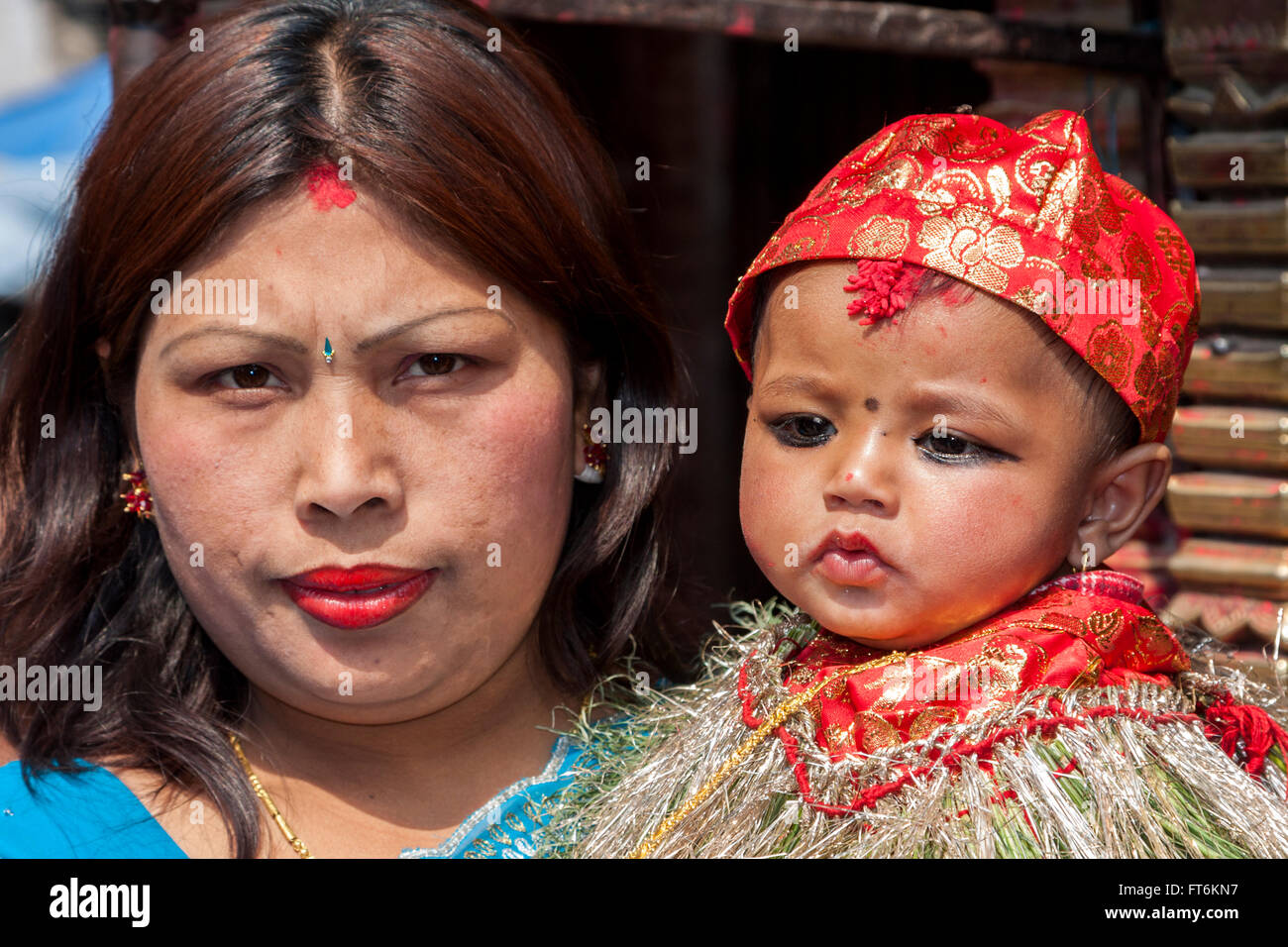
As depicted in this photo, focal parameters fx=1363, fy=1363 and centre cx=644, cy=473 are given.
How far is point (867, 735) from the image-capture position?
6.08ft

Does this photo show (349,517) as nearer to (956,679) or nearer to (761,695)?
(761,695)

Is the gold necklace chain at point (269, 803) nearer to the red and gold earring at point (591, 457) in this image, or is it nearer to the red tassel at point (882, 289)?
the red and gold earring at point (591, 457)

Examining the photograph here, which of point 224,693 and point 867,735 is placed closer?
point 867,735

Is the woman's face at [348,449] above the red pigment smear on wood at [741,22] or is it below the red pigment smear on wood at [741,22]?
below

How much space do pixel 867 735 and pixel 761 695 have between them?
206 mm

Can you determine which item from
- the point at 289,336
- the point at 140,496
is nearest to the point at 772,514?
the point at 289,336

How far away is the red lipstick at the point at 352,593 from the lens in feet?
6.61

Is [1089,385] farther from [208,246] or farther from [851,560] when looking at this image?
[208,246]

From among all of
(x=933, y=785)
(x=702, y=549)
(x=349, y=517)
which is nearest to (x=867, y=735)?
(x=933, y=785)

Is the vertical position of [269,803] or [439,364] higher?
[439,364]

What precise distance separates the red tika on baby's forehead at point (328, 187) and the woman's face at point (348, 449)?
1 cm

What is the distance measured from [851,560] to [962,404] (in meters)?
0.26

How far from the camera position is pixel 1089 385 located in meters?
1.87

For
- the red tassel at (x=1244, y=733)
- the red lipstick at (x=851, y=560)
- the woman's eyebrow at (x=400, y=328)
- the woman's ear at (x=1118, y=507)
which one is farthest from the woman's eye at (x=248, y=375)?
the red tassel at (x=1244, y=733)
